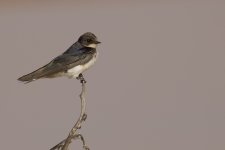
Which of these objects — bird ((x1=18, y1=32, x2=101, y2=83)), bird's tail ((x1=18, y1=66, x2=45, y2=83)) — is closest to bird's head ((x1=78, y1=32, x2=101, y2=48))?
bird ((x1=18, y1=32, x2=101, y2=83))

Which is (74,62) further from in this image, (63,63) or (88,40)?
(88,40)

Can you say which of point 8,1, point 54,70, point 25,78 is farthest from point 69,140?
point 8,1

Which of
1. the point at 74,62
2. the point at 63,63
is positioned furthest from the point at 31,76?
the point at 74,62

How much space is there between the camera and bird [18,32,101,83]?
370 cm

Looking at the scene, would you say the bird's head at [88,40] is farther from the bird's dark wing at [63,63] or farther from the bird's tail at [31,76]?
the bird's tail at [31,76]

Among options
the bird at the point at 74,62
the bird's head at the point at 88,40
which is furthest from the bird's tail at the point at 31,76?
the bird's head at the point at 88,40

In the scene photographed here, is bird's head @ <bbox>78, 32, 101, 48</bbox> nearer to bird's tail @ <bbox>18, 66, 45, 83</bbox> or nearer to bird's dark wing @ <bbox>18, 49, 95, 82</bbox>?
bird's dark wing @ <bbox>18, 49, 95, 82</bbox>

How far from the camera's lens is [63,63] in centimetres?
382

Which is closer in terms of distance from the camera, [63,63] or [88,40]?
[63,63]

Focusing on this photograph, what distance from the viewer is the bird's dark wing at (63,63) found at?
3621 millimetres

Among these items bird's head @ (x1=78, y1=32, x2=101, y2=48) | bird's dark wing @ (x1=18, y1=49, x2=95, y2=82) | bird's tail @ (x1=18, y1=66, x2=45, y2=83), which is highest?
bird's head @ (x1=78, y1=32, x2=101, y2=48)

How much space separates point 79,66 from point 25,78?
21.3 inches

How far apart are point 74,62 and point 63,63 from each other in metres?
0.11

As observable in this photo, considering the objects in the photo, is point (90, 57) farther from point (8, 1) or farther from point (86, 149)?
point (8, 1)
